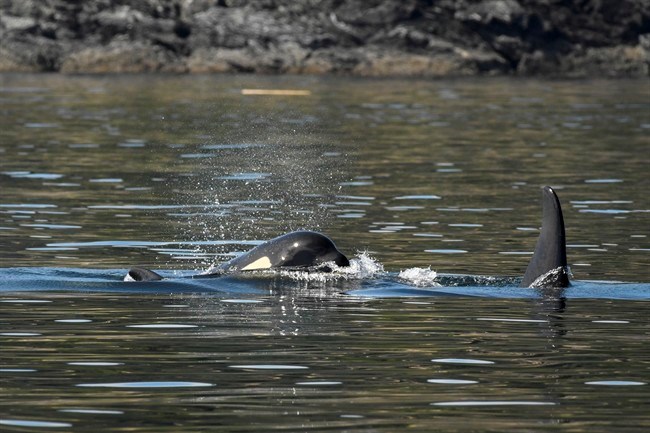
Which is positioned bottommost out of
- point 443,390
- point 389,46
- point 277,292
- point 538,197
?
point 389,46

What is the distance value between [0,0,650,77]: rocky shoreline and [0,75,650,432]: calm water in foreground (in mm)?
47290

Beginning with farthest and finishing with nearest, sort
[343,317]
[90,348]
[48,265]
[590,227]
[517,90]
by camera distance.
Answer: [517,90] < [590,227] < [48,265] < [343,317] < [90,348]

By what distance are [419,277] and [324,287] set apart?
1.04 metres

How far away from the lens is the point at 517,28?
92.6m

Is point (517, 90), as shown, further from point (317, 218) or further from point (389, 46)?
point (317, 218)

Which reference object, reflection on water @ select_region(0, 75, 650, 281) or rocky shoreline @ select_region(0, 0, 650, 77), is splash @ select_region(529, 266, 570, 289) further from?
rocky shoreline @ select_region(0, 0, 650, 77)

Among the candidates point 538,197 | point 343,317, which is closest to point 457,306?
point 343,317

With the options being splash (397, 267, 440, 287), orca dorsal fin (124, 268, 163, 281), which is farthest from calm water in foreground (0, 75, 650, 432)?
orca dorsal fin (124, 268, 163, 281)

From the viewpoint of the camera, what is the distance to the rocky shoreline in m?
89.7

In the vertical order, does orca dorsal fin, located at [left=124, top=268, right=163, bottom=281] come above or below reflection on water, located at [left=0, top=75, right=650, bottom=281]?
above

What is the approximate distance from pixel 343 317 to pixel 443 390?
3.48 metres

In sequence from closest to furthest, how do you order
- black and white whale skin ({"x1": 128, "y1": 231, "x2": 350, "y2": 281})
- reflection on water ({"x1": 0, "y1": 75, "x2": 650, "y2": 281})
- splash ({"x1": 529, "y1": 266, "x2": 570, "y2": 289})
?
splash ({"x1": 529, "y1": 266, "x2": 570, "y2": 289}) → black and white whale skin ({"x1": 128, "y1": 231, "x2": 350, "y2": 281}) → reflection on water ({"x1": 0, "y1": 75, "x2": 650, "y2": 281})

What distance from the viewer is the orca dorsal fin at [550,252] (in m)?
15.0

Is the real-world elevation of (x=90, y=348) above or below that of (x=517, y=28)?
above
